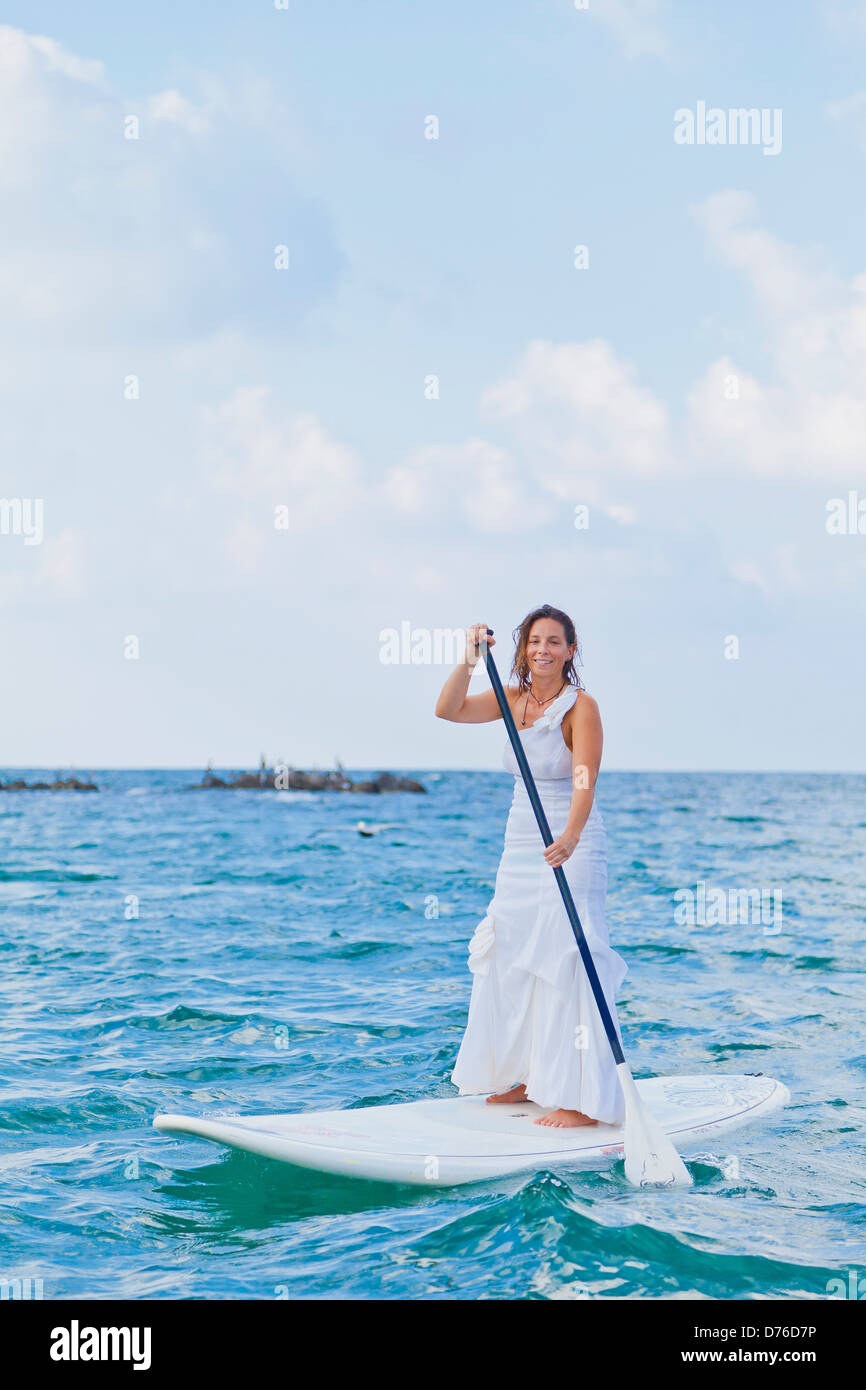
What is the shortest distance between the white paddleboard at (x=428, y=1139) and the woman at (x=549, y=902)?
19 centimetres

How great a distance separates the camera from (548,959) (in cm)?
552

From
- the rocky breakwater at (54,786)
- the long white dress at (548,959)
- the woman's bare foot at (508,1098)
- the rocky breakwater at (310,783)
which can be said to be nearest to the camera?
the long white dress at (548,959)

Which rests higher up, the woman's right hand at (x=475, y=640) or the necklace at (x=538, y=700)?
the woman's right hand at (x=475, y=640)

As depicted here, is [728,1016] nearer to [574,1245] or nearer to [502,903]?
[502,903]

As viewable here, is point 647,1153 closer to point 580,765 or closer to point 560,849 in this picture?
point 560,849

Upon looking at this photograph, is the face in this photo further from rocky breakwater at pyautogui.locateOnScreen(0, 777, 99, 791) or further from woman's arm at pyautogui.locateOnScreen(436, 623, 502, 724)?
rocky breakwater at pyautogui.locateOnScreen(0, 777, 99, 791)

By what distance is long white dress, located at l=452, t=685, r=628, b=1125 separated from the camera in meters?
5.48

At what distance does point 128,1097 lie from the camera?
274 inches

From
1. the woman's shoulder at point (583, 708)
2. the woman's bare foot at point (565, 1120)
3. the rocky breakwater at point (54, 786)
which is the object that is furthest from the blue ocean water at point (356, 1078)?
the rocky breakwater at point (54, 786)

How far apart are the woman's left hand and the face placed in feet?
2.57
